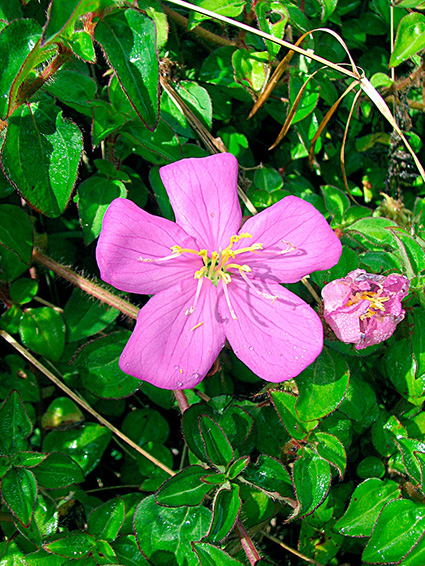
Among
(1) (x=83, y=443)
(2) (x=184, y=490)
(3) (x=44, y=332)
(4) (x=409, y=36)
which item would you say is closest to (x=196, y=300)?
(2) (x=184, y=490)

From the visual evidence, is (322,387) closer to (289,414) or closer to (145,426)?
(289,414)

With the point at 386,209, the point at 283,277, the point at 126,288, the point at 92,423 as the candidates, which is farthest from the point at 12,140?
the point at 386,209

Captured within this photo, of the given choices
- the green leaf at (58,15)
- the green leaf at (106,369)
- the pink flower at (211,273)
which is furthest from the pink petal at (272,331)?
the green leaf at (58,15)

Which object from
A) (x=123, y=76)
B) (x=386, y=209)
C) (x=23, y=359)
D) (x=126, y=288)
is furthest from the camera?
(x=386, y=209)

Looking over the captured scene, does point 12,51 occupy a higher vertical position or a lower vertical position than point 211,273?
higher

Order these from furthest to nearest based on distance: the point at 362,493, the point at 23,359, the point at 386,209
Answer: the point at 386,209 < the point at 23,359 < the point at 362,493

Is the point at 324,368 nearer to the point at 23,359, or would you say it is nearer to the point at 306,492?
the point at 306,492

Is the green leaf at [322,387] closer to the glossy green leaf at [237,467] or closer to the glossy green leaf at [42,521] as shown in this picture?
the glossy green leaf at [237,467]
